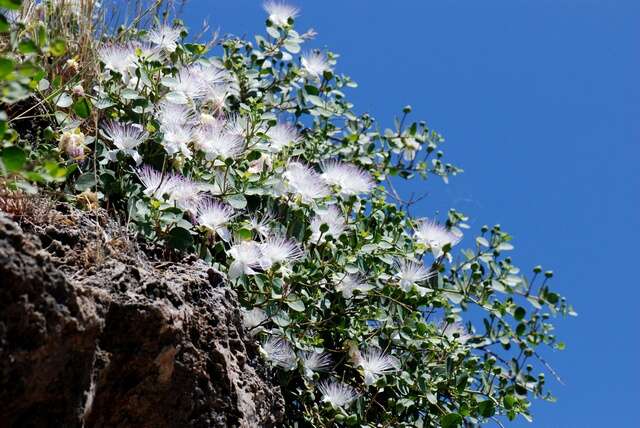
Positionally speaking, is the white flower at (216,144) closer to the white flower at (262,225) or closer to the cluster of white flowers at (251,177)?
the cluster of white flowers at (251,177)

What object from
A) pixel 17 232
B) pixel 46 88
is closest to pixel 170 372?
pixel 17 232

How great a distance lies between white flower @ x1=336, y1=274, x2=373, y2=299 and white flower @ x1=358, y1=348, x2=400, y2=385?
27cm

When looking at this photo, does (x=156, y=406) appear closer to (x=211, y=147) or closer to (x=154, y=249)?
(x=154, y=249)

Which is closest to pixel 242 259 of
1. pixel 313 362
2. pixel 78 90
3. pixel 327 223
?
pixel 313 362

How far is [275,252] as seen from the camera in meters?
3.70

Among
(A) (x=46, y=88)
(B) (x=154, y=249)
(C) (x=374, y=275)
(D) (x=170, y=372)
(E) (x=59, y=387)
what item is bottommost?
(E) (x=59, y=387)

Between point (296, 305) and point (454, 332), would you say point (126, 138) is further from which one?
point (454, 332)

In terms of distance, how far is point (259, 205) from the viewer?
421cm

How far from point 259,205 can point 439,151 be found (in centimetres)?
215

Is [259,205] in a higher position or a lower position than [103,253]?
higher

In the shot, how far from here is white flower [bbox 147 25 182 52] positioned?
4.65m

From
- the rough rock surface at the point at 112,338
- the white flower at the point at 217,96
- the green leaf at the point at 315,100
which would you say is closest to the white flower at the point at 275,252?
the rough rock surface at the point at 112,338

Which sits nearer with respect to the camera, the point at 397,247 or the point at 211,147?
the point at 211,147

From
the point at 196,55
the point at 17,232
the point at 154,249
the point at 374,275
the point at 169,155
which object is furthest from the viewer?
the point at 196,55
